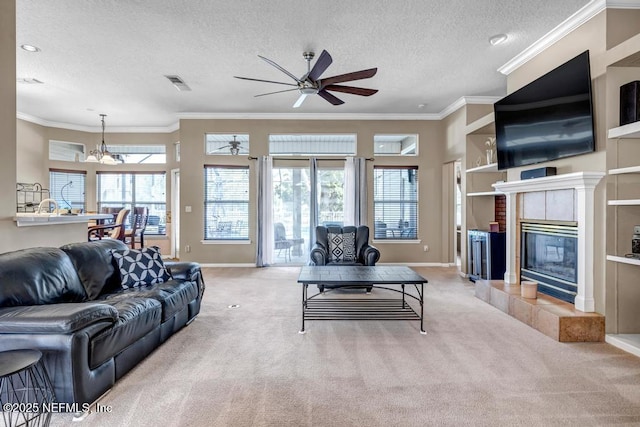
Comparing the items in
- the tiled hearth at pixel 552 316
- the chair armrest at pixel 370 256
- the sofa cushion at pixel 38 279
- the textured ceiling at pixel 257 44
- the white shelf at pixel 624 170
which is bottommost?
the tiled hearth at pixel 552 316

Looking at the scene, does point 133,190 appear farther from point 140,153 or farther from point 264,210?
point 264,210

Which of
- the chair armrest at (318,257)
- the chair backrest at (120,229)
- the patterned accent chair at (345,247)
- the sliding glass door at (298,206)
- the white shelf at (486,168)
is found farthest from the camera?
the sliding glass door at (298,206)

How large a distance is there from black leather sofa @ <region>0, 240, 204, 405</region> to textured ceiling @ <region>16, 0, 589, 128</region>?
90.4 inches

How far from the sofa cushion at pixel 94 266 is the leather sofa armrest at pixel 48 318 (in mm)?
893

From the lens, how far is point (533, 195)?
406 centimetres

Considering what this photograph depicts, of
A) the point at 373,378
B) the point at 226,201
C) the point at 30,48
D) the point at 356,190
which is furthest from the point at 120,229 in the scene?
the point at 373,378

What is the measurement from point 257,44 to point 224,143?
3.43 metres

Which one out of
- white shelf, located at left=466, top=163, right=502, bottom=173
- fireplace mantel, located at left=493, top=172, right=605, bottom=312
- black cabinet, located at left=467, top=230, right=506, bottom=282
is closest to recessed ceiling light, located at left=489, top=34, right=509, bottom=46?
fireplace mantel, located at left=493, top=172, right=605, bottom=312

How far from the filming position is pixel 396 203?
23.2ft

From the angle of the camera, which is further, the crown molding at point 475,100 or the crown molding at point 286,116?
the crown molding at point 286,116

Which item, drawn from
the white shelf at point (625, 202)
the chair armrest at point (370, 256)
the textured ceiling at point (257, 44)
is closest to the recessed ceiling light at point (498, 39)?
the textured ceiling at point (257, 44)

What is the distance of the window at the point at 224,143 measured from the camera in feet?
23.0

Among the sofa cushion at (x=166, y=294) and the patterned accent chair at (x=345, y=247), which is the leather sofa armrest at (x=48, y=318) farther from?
the patterned accent chair at (x=345, y=247)

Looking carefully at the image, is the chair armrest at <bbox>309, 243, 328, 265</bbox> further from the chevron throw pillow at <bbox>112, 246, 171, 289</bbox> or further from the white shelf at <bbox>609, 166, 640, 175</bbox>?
the white shelf at <bbox>609, 166, 640, 175</bbox>
